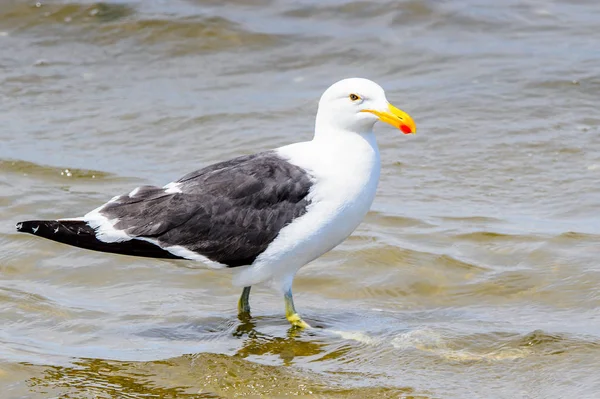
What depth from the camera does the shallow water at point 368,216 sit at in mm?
5590

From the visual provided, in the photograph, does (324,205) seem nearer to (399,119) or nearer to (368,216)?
(399,119)

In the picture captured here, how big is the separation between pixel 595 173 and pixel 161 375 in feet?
15.2

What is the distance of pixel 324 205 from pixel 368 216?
2.19 meters

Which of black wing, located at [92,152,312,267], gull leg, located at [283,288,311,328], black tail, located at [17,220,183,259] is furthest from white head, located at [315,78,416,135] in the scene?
black tail, located at [17,220,183,259]

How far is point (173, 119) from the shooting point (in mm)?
10586

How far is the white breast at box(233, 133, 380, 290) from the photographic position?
19.5 feet

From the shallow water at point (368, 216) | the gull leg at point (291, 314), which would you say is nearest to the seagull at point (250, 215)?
the gull leg at point (291, 314)

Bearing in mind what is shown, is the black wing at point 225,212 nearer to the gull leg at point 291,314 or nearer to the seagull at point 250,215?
the seagull at point 250,215

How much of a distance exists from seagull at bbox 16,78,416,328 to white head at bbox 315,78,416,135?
13 mm

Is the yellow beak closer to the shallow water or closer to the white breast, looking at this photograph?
the white breast

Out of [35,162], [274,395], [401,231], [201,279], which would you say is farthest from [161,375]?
[35,162]

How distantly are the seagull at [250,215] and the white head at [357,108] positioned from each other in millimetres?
13

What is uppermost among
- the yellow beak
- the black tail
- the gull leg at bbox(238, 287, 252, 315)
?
the yellow beak

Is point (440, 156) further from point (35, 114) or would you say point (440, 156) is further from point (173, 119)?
point (35, 114)
